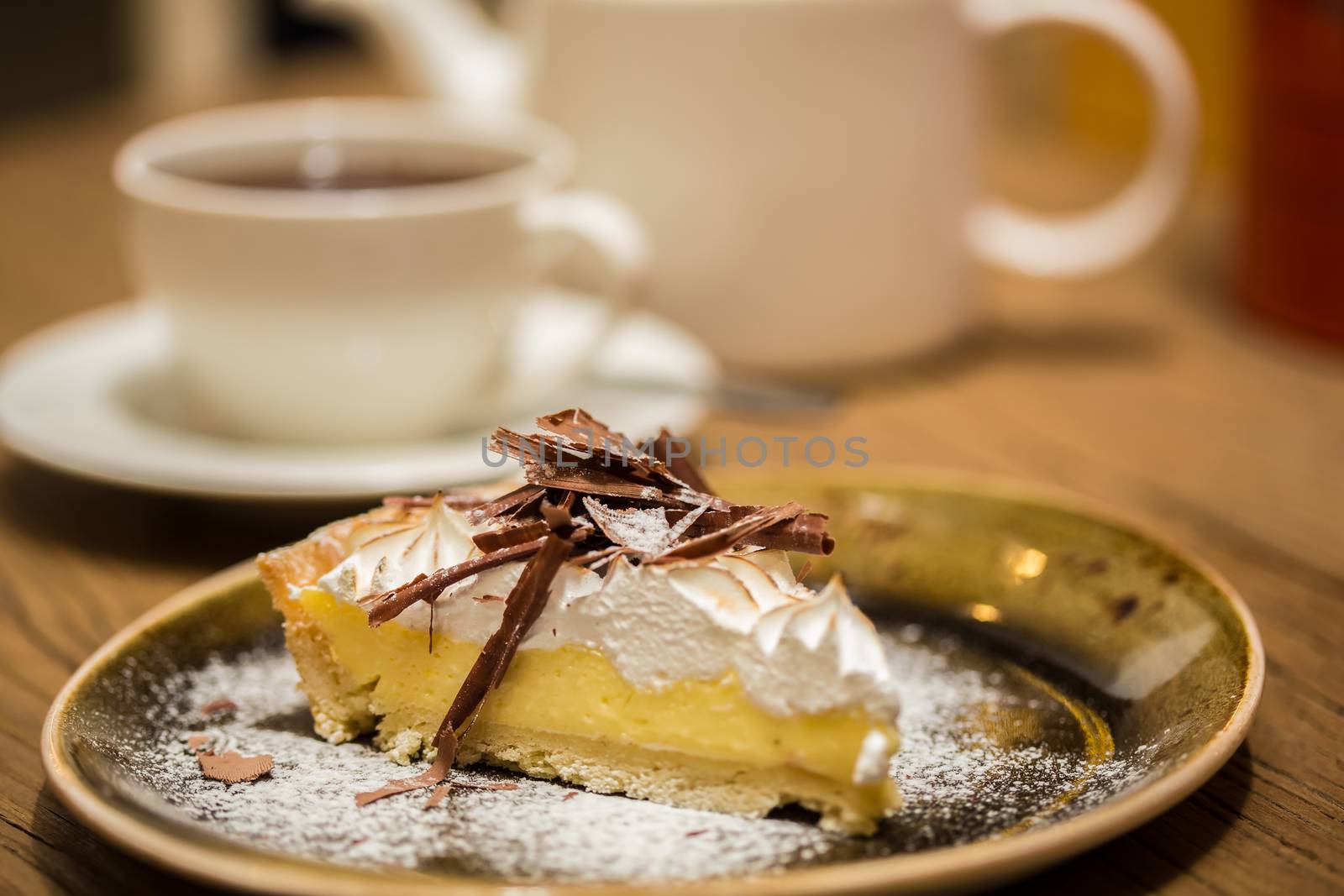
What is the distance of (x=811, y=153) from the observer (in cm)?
166

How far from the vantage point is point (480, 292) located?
1433 millimetres

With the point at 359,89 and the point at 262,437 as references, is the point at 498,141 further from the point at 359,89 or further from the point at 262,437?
the point at 359,89

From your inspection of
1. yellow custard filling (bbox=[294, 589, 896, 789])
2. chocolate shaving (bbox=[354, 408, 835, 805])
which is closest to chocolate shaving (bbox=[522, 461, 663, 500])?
chocolate shaving (bbox=[354, 408, 835, 805])

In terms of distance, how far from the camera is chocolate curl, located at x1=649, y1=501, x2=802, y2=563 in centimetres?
95

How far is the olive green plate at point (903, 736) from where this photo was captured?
2.55 ft

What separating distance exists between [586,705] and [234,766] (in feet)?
0.75

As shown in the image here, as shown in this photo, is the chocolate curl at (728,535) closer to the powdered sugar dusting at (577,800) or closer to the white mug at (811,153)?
the powdered sugar dusting at (577,800)

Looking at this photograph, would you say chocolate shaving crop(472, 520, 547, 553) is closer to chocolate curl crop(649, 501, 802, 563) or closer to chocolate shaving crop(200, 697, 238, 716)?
chocolate curl crop(649, 501, 802, 563)

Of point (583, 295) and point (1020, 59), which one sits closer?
point (583, 295)

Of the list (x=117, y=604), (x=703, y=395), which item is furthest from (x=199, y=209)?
(x=703, y=395)

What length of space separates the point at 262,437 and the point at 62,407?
0.19m

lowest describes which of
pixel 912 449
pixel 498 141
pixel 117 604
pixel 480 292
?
pixel 117 604

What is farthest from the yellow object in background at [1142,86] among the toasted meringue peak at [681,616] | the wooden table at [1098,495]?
the toasted meringue peak at [681,616]

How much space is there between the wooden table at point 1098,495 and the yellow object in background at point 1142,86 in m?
0.18
